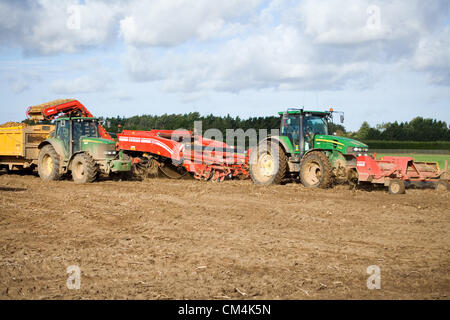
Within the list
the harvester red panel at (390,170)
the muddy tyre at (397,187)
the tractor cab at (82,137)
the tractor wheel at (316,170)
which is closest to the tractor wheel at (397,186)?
the muddy tyre at (397,187)

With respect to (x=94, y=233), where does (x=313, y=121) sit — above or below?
above

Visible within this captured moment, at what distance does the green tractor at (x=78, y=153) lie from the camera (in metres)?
14.8

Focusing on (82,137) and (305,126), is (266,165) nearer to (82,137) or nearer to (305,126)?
(305,126)

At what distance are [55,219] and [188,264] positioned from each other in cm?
390

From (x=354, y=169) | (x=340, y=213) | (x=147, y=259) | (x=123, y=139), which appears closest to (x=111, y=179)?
(x=123, y=139)

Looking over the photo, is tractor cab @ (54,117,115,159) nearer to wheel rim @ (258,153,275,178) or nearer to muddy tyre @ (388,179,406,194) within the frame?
wheel rim @ (258,153,275,178)

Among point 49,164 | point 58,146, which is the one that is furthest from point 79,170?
point 49,164

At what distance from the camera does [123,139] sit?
16.2 m

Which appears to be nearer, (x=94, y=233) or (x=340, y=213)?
(x=94, y=233)

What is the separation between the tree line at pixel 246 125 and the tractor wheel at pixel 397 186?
2.51 m

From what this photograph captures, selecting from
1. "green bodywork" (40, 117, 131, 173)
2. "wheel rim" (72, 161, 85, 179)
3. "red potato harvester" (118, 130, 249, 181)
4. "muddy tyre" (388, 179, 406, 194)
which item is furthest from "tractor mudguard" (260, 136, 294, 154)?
"wheel rim" (72, 161, 85, 179)

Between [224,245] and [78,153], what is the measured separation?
32.0 ft

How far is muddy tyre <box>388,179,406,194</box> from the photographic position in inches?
473

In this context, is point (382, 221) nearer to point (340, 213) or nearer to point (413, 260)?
point (340, 213)
